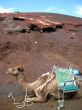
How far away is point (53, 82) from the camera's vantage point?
1275cm

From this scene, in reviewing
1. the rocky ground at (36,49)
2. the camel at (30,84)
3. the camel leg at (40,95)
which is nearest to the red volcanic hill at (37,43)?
the rocky ground at (36,49)

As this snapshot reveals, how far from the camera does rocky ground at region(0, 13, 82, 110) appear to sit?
17.2m

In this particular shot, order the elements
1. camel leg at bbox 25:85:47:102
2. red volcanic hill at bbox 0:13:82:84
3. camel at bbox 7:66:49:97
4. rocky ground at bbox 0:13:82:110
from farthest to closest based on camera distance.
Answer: red volcanic hill at bbox 0:13:82:84, rocky ground at bbox 0:13:82:110, camel at bbox 7:66:49:97, camel leg at bbox 25:85:47:102

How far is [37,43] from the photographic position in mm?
19781

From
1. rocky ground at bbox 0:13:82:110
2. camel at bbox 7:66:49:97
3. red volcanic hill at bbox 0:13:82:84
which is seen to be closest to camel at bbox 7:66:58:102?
camel at bbox 7:66:49:97

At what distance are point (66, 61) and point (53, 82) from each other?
18.3 ft

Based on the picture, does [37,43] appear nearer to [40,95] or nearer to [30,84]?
[30,84]

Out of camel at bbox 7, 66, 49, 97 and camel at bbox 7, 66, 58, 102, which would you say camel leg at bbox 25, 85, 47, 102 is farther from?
camel at bbox 7, 66, 49, 97

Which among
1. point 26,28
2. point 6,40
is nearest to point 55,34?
point 26,28

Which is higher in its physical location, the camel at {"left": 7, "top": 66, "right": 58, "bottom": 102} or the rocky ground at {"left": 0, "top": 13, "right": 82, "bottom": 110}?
the rocky ground at {"left": 0, "top": 13, "right": 82, "bottom": 110}

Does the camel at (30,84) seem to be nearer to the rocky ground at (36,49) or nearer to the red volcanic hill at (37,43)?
the rocky ground at (36,49)

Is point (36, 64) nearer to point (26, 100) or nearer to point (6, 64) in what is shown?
point (6, 64)

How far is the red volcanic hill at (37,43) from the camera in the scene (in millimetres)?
17688

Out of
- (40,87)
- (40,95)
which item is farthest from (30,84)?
(40,95)
